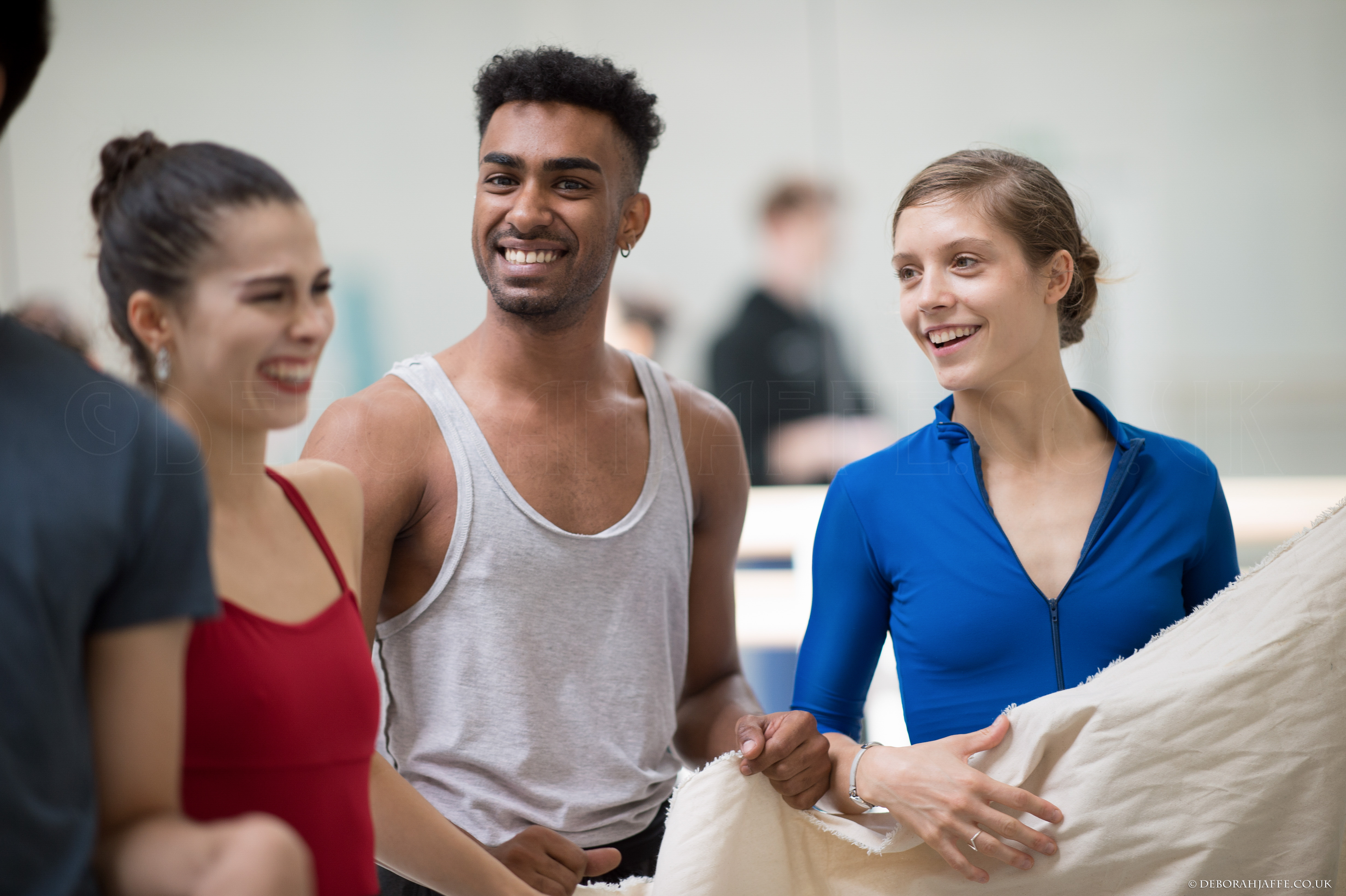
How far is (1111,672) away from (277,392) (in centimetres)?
99

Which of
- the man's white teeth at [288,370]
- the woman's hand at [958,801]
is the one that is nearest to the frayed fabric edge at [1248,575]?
the woman's hand at [958,801]

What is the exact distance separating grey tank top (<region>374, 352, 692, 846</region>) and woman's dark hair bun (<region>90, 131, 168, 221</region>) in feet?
2.16

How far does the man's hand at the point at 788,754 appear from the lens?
1294 mm

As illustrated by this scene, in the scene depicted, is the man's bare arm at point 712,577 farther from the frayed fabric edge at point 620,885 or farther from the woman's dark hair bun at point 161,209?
the woman's dark hair bun at point 161,209

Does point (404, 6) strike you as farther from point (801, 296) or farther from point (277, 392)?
point (277, 392)

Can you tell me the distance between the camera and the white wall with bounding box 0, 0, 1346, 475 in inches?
173

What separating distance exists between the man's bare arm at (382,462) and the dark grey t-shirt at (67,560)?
0.72m

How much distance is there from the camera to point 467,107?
175 inches

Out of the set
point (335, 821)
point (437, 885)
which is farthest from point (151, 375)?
point (437, 885)

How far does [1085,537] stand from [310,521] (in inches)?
37.1

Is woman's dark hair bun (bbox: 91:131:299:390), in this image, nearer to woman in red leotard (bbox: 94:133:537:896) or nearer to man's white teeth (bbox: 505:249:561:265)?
woman in red leotard (bbox: 94:133:537:896)

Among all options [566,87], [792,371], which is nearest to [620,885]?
[566,87]

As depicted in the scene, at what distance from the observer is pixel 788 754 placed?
4.26 ft

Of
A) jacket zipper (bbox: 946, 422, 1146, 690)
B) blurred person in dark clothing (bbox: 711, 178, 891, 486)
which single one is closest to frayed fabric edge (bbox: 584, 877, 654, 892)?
jacket zipper (bbox: 946, 422, 1146, 690)
